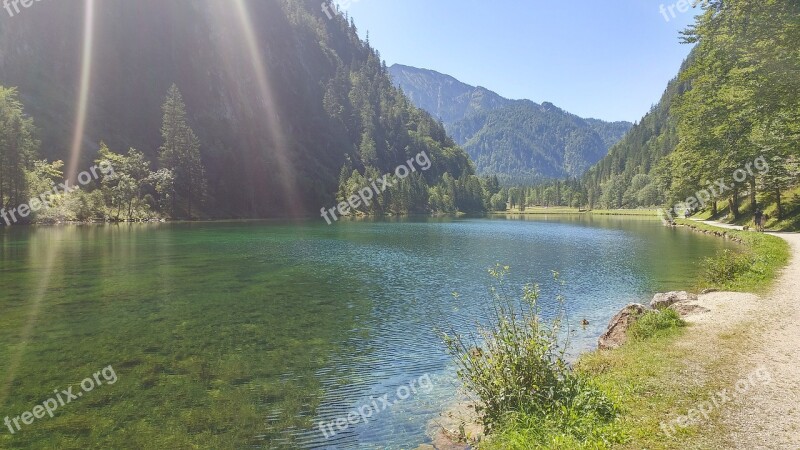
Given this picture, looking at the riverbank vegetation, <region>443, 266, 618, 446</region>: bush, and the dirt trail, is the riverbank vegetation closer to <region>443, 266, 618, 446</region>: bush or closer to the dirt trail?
<region>443, 266, 618, 446</region>: bush

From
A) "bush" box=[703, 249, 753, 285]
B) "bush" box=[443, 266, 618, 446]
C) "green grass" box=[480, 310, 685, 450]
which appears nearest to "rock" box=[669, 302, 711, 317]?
"green grass" box=[480, 310, 685, 450]

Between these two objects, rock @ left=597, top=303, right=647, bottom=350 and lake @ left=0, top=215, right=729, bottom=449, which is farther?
rock @ left=597, top=303, right=647, bottom=350

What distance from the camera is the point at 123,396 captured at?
13.9 meters

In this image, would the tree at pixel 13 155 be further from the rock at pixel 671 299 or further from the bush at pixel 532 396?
the rock at pixel 671 299

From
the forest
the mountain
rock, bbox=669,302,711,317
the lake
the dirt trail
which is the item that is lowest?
the lake

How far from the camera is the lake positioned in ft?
40.4

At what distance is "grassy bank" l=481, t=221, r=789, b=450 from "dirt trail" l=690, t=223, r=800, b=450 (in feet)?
1.13

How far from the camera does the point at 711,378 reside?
11320 millimetres

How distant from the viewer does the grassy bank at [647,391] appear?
858 cm

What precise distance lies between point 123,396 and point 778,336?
2019 cm

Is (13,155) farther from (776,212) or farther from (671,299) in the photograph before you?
(776,212)

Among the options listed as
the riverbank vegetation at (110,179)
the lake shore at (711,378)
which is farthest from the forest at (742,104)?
the riverbank vegetation at (110,179)

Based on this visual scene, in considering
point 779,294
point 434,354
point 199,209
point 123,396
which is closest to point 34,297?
point 123,396

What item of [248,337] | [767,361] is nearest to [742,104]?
[767,361]
